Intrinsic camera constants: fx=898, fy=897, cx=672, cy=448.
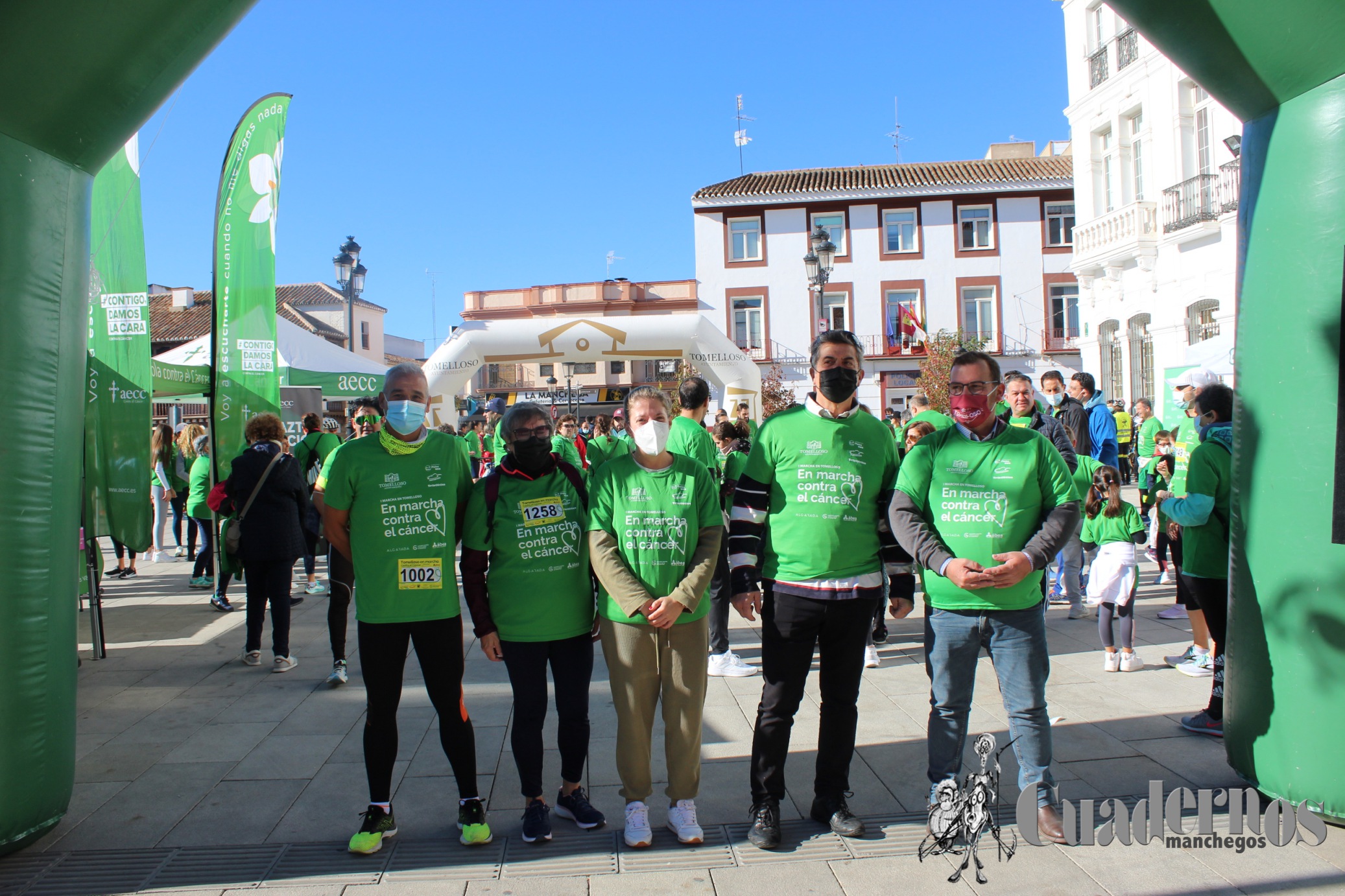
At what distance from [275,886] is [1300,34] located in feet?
15.9

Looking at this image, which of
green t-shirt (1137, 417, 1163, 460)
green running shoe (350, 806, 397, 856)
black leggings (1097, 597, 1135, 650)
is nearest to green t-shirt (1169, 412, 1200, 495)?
black leggings (1097, 597, 1135, 650)

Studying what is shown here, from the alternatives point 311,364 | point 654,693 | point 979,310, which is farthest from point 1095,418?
point 979,310

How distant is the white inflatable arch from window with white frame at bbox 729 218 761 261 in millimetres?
24015

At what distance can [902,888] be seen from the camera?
10.1ft

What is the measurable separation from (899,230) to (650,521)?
35.4 m

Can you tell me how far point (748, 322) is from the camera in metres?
36.7

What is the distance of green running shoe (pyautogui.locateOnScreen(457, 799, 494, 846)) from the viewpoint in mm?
3459

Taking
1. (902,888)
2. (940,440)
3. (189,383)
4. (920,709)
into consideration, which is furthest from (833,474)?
(189,383)

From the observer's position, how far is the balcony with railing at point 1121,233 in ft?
60.6

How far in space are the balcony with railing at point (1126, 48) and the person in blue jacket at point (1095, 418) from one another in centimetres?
1430

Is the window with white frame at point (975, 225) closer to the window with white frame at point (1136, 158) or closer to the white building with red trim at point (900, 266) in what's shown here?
the white building with red trim at point (900, 266)

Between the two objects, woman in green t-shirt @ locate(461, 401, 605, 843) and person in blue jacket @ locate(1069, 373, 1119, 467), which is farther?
person in blue jacket @ locate(1069, 373, 1119, 467)

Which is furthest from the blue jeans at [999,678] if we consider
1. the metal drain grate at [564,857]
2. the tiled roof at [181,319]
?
the tiled roof at [181,319]

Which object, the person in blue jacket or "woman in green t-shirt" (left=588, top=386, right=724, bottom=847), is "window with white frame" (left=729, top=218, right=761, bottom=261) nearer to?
the person in blue jacket
